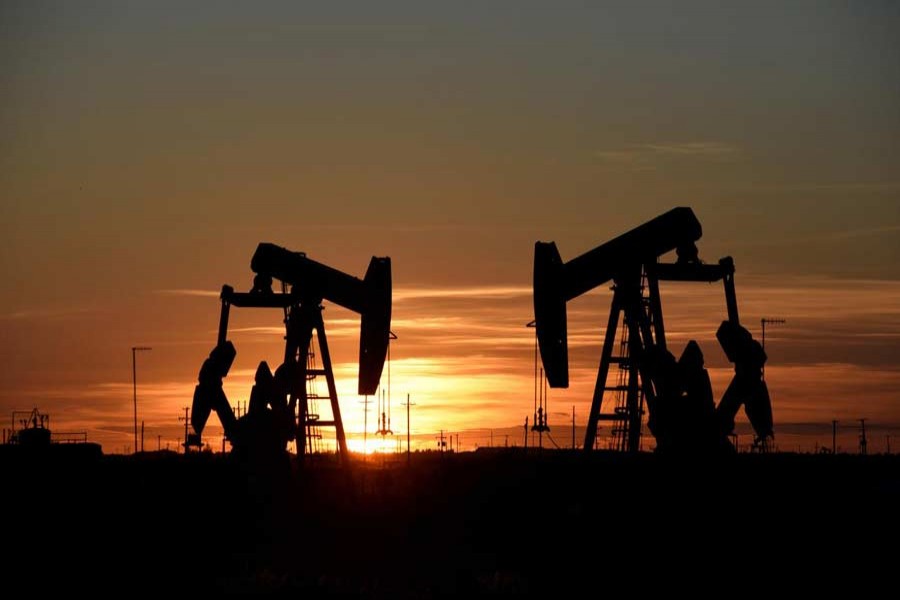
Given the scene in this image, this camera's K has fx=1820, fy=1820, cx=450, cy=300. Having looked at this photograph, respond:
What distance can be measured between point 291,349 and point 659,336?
10331mm

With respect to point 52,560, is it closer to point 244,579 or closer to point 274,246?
point 244,579

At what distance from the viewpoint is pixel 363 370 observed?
44.1 m

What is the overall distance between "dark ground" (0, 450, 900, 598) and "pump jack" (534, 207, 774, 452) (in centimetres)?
112

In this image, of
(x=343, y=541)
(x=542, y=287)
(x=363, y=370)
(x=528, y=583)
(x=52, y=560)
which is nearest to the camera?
(x=528, y=583)

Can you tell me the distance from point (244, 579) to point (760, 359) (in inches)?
595

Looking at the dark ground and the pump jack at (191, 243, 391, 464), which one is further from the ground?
the pump jack at (191, 243, 391, 464)

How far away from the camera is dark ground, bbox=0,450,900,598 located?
31.2 meters

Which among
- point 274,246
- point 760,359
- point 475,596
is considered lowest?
point 475,596

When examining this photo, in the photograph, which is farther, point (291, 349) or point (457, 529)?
point (291, 349)

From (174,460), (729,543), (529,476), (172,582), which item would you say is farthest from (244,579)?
(174,460)

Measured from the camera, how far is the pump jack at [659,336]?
133 feet

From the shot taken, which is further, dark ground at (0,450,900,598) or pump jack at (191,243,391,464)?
pump jack at (191,243,391,464)

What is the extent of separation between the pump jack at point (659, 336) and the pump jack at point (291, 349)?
178 inches

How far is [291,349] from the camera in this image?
4744 centimetres
